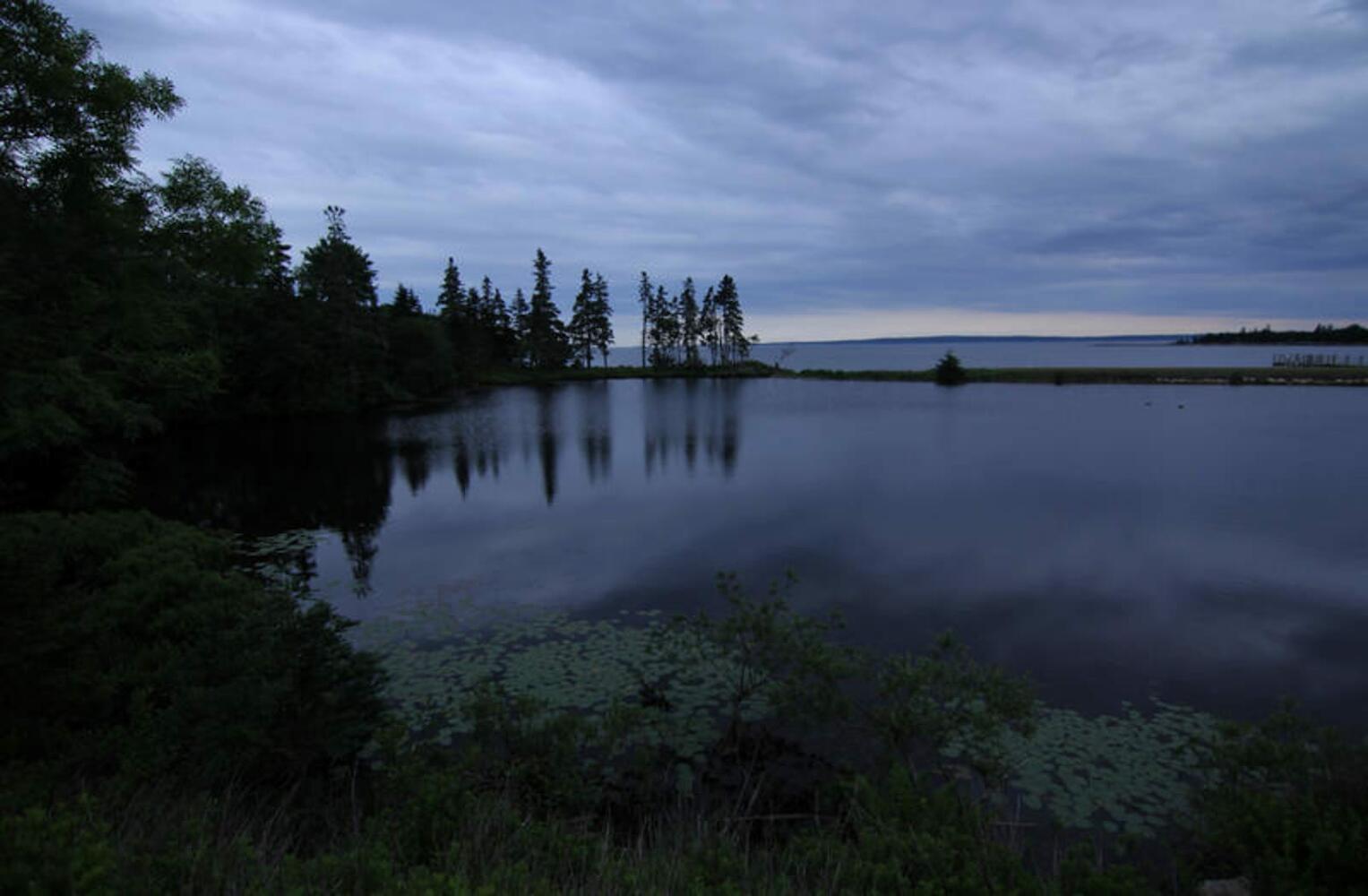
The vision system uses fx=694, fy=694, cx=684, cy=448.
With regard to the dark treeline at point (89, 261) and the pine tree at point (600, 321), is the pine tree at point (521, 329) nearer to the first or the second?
the pine tree at point (600, 321)

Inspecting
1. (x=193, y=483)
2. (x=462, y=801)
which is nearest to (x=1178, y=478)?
(x=462, y=801)

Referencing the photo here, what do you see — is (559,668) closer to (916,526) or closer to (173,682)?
(173,682)

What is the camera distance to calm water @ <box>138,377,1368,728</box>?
1252 centimetres

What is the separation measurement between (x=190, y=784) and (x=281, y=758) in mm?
952

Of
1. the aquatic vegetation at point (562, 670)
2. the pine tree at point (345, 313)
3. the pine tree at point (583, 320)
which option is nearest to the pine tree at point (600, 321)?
the pine tree at point (583, 320)

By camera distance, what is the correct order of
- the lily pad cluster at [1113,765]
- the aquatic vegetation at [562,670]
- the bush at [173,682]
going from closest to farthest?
the bush at [173,682]
the lily pad cluster at [1113,765]
the aquatic vegetation at [562,670]

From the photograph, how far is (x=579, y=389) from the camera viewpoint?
78.0 meters

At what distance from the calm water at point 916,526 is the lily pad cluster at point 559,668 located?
1.36 meters

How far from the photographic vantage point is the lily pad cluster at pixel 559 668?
359 inches

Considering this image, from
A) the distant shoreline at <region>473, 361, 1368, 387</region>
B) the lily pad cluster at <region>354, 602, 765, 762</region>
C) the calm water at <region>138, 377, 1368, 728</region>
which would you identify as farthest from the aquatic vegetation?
the distant shoreline at <region>473, 361, 1368, 387</region>

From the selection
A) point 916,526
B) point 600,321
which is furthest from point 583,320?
point 916,526

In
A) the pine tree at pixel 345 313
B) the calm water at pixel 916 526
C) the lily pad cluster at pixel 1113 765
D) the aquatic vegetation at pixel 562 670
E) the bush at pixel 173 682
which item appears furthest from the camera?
the pine tree at pixel 345 313

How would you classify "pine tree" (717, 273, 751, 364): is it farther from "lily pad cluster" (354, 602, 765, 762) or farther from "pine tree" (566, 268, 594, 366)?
"lily pad cluster" (354, 602, 765, 762)

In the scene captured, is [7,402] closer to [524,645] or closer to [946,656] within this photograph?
[524,645]
